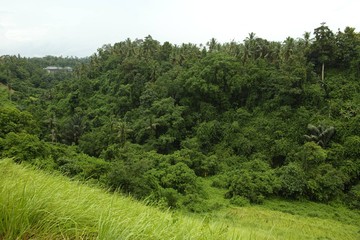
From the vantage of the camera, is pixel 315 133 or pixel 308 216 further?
pixel 315 133

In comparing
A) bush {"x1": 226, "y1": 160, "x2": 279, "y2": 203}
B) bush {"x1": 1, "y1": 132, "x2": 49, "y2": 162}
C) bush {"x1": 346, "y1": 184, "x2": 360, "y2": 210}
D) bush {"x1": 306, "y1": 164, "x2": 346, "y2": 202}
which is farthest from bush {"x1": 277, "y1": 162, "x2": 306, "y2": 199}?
bush {"x1": 1, "y1": 132, "x2": 49, "y2": 162}

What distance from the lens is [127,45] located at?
43.2 metres

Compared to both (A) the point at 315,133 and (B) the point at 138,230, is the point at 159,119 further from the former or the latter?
(B) the point at 138,230

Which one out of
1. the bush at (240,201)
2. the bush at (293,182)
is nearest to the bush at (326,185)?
the bush at (293,182)

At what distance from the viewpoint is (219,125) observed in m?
Answer: 26.8

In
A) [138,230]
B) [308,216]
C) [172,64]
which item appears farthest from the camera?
[172,64]

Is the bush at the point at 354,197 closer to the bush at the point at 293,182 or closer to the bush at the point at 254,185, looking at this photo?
the bush at the point at 293,182

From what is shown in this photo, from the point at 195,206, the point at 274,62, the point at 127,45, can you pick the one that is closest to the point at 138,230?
the point at 195,206

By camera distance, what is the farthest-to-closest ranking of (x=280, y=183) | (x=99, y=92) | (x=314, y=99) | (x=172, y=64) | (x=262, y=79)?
(x=99, y=92) < (x=172, y=64) < (x=262, y=79) < (x=314, y=99) < (x=280, y=183)

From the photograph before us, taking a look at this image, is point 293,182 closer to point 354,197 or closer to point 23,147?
point 354,197

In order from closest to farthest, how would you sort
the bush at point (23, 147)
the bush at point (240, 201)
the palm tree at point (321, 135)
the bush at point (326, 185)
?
the bush at point (23, 147) → the bush at point (240, 201) → the bush at point (326, 185) → the palm tree at point (321, 135)

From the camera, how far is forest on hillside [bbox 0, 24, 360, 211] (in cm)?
1867

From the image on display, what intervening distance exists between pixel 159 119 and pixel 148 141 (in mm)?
2163

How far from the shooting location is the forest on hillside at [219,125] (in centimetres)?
1867
